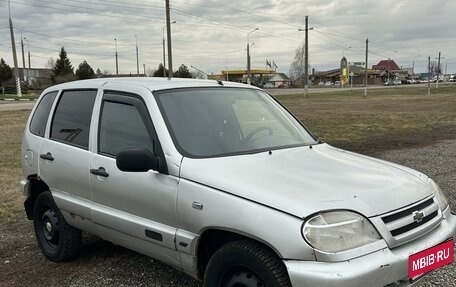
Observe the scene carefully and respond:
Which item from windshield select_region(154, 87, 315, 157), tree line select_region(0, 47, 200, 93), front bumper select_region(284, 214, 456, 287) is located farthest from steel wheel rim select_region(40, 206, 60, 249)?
tree line select_region(0, 47, 200, 93)

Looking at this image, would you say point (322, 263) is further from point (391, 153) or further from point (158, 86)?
point (391, 153)

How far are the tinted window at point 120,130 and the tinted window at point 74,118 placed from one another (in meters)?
0.23

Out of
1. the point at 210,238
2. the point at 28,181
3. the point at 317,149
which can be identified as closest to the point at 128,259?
the point at 28,181

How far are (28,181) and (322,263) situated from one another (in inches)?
139

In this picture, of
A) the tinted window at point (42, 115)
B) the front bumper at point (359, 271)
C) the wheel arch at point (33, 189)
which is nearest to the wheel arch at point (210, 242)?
the front bumper at point (359, 271)

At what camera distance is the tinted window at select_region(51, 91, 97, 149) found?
4410mm

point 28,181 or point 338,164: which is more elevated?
point 338,164

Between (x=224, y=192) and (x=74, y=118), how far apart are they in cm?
215

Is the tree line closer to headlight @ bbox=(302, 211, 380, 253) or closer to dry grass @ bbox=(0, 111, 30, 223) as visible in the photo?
dry grass @ bbox=(0, 111, 30, 223)

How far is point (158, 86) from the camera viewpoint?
403cm

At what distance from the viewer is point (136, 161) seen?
11.1ft

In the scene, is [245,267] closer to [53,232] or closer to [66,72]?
[53,232]

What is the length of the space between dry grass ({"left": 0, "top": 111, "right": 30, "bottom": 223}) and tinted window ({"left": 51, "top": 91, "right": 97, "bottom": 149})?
236 centimetres

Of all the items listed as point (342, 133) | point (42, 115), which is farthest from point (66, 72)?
point (42, 115)
